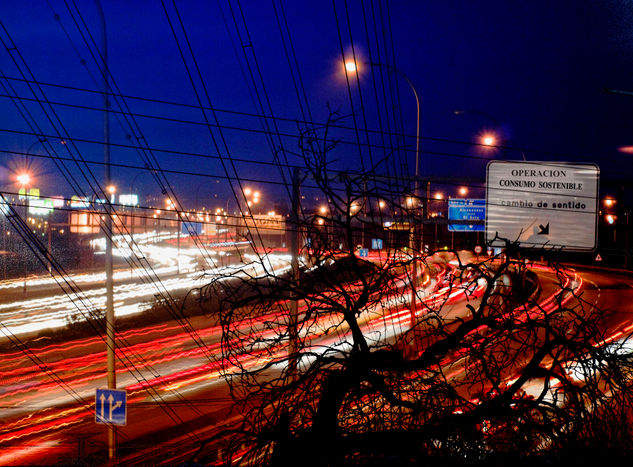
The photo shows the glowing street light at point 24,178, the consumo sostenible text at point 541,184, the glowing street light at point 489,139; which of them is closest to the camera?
the consumo sostenible text at point 541,184

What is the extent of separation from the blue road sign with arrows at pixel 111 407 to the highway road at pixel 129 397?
75 centimetres

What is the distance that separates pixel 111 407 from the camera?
11.1 meters

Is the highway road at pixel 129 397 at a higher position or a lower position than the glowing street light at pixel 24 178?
lower

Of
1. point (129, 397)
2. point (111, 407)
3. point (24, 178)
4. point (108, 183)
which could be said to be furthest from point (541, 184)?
point (24, 178)

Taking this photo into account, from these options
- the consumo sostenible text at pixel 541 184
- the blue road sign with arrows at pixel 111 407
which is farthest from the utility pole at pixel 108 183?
the consumo sostenible text at pixel 541 184

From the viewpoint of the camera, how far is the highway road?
13.3 metres

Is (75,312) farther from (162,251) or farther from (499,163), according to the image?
(162,251)

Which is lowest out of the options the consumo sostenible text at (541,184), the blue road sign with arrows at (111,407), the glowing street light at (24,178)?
the blue road sign with arrows at (111,407)

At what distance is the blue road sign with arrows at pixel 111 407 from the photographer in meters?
11.1

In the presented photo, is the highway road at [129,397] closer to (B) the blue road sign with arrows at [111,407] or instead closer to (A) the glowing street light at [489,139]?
(B) the blue road sign with arrows at [111,407]

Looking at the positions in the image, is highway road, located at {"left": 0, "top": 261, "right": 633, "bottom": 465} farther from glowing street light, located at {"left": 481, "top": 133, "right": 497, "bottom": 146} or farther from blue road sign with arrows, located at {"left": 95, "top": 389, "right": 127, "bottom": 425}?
glowing street light, located at {"left": 481, "top": 133, "right": 497, "bottom": 146}

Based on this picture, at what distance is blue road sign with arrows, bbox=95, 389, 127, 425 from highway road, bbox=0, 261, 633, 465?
29.7 inches

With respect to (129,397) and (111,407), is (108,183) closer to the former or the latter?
(111,407)

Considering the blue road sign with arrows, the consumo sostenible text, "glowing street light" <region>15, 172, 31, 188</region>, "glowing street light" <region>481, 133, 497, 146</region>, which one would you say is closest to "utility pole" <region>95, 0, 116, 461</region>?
the blue road sign with arrows
